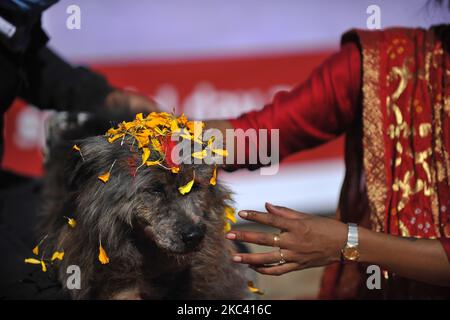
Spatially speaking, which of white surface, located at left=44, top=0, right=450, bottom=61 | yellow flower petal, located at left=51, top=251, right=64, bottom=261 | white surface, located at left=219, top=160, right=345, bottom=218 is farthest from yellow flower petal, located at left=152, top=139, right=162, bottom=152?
white surface, located at left=219, top=160, right=345, bottom=218

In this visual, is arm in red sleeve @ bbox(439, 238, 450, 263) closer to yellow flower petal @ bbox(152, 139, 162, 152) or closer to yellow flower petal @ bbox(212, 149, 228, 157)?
yellow flower petal @ bbox(212, 149, 228, 157)

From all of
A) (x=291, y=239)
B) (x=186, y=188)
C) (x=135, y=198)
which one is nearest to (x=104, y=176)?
(x=135, y=198)

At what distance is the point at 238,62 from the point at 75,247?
2.79 m

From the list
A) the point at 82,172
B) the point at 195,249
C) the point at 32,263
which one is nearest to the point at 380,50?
the point at 195,249

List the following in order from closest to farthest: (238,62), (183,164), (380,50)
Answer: (183,164) < (380,50) < (238,62)

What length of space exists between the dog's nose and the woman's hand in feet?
0.29

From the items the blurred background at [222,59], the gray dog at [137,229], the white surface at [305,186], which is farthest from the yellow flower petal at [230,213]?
the white surface at [305,186]

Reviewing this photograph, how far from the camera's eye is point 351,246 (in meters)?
1.88

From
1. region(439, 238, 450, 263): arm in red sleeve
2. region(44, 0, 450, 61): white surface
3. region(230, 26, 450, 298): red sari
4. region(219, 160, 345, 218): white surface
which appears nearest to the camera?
region(439, 238, 450, 263): arm in red sleeve

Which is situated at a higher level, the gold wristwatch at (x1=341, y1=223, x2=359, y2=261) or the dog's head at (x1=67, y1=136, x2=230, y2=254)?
the dog's head at (x1=67, y1=136, x2=230, y2=254)

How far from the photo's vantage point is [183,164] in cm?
171

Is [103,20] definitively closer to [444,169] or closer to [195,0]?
[195,0]

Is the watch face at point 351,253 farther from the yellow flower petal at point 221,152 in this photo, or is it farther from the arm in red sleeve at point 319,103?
the arm in red sleeve at point 319,103

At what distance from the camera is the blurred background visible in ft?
13.1
